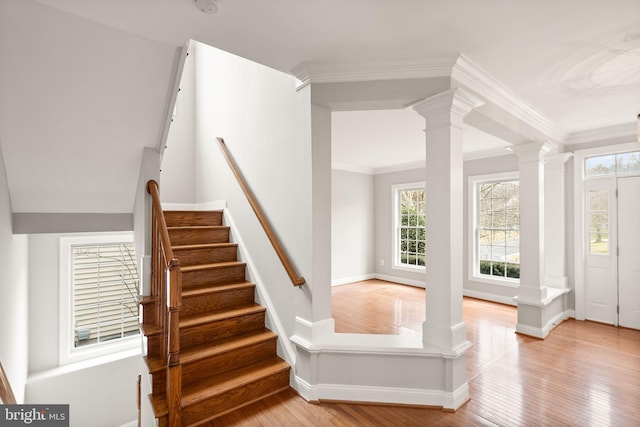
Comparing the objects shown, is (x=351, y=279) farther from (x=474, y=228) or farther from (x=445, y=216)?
(x=445, y=216)

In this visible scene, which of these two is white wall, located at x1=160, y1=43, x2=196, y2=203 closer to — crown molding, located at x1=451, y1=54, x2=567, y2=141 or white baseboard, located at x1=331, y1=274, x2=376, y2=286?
white baseboard, located at x1=331, y1=274, x2=376, y2=286

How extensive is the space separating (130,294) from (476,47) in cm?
457

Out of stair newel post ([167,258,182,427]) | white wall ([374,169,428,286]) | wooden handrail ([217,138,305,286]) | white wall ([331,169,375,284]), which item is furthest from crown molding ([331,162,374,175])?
stair newel post ([167,258,182,427])

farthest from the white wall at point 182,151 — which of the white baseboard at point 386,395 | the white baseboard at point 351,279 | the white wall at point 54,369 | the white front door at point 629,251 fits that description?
the white front door at point 629,251

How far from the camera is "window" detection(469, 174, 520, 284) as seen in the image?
15.9ft

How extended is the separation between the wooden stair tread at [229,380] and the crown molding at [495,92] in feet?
8.33

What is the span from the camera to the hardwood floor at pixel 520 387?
204cm

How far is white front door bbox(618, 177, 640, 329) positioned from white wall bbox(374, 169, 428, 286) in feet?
9.76

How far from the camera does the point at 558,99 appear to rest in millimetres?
2904

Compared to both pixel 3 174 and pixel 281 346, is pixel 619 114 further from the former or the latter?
pixel 3 174

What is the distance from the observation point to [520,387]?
7.94 ft

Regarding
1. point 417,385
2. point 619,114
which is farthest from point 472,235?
point 417,385

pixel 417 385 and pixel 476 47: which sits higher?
pixel 476 47

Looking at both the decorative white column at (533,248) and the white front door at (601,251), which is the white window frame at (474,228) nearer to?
the white front door at (601,251)
